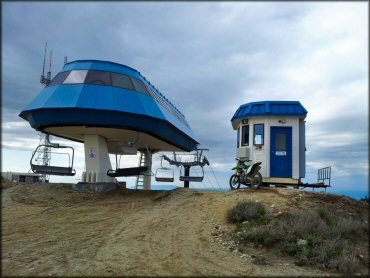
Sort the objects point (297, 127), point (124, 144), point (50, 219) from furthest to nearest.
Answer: point (124, 144) < point (297, 127) < point (50, 219)

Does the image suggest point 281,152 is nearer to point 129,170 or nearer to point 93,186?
point 129,170

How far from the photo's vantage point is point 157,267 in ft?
25.3

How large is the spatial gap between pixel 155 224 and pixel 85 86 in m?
8.55

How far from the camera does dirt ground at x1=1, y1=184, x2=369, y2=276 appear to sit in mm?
7855

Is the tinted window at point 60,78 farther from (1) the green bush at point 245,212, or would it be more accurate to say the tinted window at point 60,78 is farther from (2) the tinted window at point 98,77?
(1) the green bush at point 245,212

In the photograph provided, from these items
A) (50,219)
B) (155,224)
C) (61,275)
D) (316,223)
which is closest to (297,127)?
(316,223)

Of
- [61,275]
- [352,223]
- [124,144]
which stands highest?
[124,144]

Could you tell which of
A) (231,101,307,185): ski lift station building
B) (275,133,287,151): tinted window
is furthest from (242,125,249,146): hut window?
(275,133,287,151): tinted window

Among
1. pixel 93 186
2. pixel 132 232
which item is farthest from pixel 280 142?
pixel 132 232

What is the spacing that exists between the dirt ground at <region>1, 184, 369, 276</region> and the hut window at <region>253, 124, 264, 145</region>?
14.0 feet

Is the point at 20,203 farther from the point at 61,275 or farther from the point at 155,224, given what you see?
the point at 61,275

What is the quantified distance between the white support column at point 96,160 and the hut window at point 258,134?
24.7ft

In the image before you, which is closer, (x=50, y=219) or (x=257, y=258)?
(x=257, y=258)

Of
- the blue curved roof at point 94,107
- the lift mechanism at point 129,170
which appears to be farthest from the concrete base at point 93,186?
the blue curved roof at point 94,107
